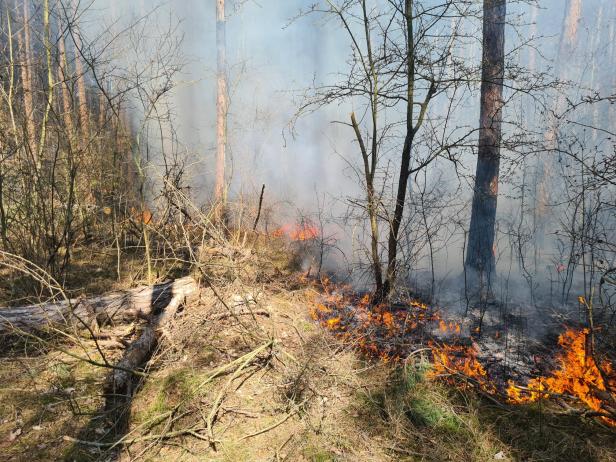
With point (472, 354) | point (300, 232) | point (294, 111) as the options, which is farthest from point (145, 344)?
point (294, 111)

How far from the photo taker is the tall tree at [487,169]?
25.7 ft

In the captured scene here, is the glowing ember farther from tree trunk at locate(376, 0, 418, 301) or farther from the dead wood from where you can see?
the dead wood

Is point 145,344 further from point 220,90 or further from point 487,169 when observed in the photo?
point 220,90

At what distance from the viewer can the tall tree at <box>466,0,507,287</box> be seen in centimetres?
783

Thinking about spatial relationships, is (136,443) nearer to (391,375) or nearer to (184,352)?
(184,352)

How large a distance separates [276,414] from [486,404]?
7.27 feet

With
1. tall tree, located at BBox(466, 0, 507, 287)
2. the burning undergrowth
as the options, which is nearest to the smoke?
tall tree, located at BBox(466, 0, 507, 287)

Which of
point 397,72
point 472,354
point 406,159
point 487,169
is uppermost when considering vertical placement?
point 397,72

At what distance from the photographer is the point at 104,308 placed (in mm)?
5402

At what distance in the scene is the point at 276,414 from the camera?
3.96 m

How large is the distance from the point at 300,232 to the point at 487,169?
4987 mm

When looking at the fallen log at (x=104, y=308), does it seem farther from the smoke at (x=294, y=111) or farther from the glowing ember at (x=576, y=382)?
the smoke at (x=294, y=111)

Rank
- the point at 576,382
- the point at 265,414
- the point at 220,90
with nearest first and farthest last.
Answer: the point at 265,414 < the point at 576,382 < the point at 220,90

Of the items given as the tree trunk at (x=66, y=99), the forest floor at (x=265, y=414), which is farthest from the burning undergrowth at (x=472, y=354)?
the tree trunk at (x=66, y=99)
